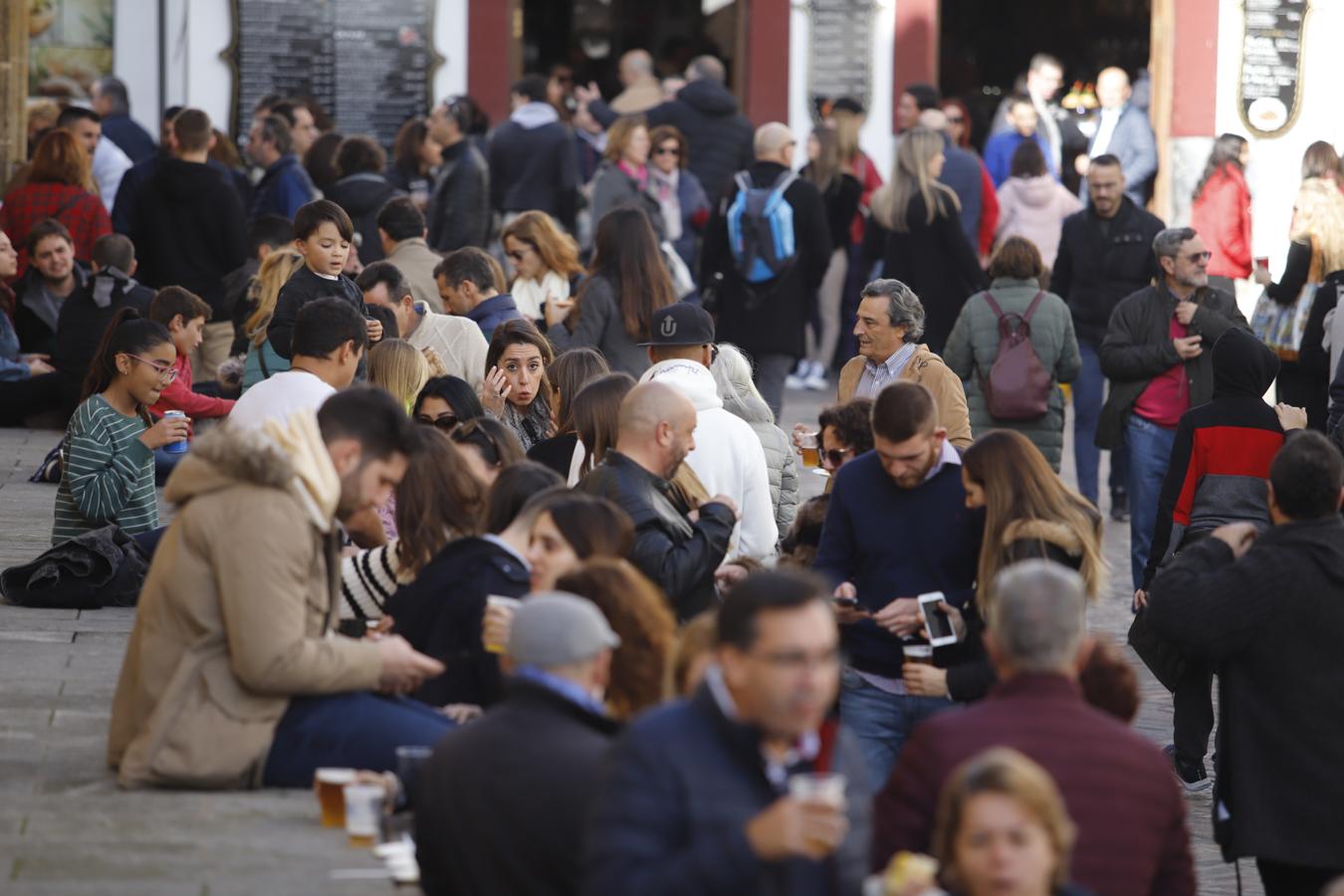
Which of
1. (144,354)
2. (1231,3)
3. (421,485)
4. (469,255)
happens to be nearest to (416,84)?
(1231,3)

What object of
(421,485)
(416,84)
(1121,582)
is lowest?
(1121,582)

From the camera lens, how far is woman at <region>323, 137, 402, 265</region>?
13750 millimetres

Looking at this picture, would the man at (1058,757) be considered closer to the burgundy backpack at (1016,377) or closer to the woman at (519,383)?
the woman at (519,383)

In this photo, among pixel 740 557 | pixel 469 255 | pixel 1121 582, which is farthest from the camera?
pixel 1121 582

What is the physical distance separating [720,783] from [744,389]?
5.17m

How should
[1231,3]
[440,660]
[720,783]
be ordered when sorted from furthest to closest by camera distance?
[1231,3] → [440,660] → [720,783]

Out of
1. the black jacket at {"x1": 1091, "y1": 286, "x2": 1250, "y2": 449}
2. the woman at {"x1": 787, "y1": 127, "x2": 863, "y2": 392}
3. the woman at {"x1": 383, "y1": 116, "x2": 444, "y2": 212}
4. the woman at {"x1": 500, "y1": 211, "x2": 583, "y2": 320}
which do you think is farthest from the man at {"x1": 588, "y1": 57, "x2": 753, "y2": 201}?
the black jacket at {"x1": 1091, "y1": 286, "x2": 1250, "y2": 449}

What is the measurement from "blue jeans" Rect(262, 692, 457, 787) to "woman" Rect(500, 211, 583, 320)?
6117mm

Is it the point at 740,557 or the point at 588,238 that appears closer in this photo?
the point at 740,557

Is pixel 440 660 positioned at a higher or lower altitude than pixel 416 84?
lower

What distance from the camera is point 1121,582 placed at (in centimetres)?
1249

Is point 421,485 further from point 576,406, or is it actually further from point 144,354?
point 144,354

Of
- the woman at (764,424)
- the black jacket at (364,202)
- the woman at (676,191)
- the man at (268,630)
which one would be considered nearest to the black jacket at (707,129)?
the woman at (676,191)

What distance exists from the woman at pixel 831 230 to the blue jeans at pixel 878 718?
7.94 meters
